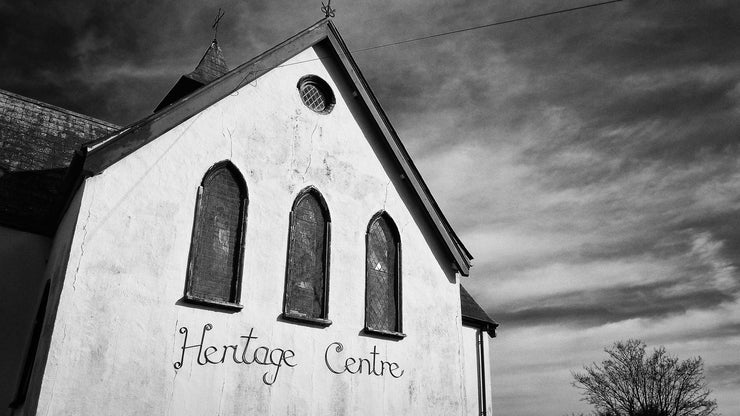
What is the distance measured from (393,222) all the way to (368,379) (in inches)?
135

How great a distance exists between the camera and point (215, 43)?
17125mm

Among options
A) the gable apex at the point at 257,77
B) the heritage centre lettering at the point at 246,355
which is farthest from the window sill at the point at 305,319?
the gable apex at the point at 257,77

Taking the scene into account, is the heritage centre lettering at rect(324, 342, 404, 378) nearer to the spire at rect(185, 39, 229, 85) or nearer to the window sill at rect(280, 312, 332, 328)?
the window sill at rect(280, 312, 332, 328)

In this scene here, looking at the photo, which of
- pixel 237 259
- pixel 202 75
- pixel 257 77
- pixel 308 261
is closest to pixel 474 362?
pixel 308 261

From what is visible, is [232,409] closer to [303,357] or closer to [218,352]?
[218,352]

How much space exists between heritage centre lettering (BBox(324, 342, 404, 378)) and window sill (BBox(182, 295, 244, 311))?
1.98 meters

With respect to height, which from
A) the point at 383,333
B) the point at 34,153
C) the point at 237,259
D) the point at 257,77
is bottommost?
the point at 383,333

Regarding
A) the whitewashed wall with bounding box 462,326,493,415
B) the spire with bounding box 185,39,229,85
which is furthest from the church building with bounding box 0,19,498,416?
the spire with bounding box 185,39,229,85

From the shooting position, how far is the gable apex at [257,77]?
908 cm

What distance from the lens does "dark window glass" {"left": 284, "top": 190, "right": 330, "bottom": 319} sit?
10.5m

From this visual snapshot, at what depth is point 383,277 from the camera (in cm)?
1195

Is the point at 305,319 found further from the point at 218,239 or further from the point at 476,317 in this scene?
the point at 476,317

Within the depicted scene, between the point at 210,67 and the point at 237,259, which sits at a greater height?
the point at 210,67

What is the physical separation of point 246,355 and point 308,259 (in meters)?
2.26
